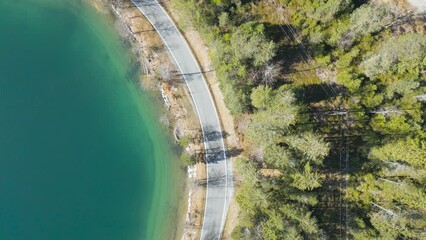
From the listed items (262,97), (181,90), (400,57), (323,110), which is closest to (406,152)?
(323,110)

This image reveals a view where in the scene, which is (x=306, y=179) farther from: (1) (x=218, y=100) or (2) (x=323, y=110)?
(1) (x=218, y=100)

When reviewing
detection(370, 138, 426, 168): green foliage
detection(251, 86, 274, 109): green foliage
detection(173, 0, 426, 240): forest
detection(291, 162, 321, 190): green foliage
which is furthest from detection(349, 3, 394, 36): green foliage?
detection(291, 162, 321, 190): green foliage

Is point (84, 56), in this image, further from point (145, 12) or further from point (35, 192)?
point (35, 192)

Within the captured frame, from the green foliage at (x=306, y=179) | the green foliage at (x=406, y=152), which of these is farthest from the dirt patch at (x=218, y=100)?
the green foliage at (x=406, y=152)

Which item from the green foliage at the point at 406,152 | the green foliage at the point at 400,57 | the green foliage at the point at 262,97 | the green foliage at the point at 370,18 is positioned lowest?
the green foliage at the point at 406,152

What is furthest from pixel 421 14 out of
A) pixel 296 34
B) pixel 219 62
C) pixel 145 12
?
pixel 145 12

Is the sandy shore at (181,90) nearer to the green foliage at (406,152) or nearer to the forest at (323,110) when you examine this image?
the forest at (323,110)
